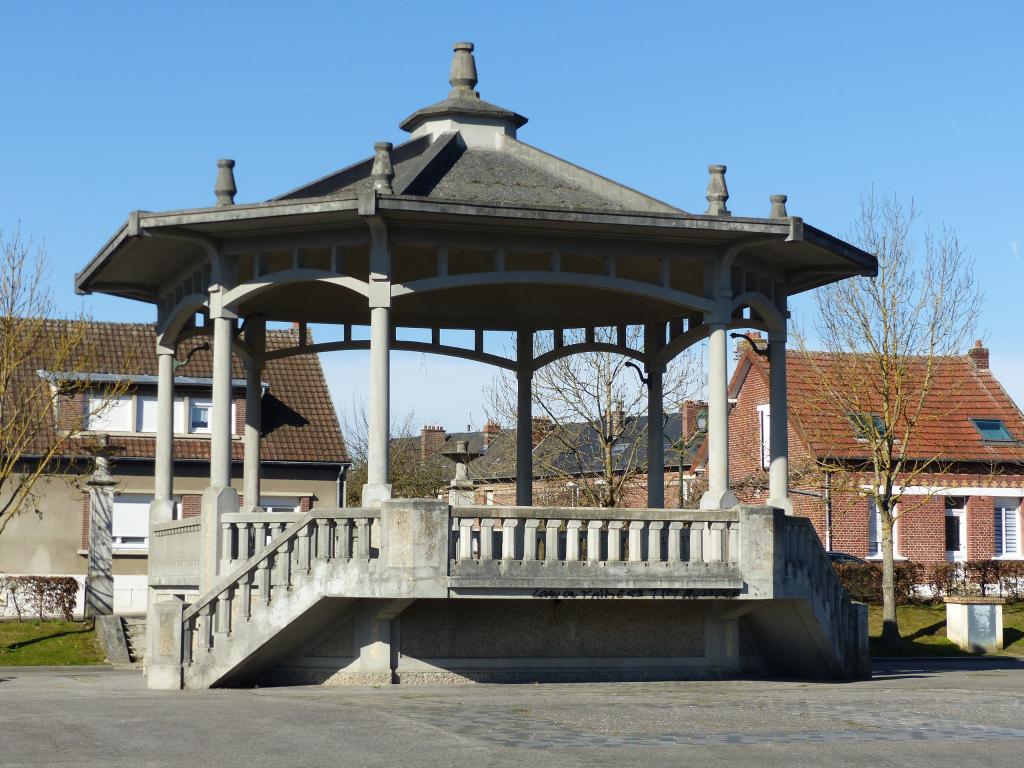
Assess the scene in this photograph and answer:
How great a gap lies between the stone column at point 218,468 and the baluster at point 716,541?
5877 millimetres

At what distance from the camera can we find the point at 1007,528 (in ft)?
152

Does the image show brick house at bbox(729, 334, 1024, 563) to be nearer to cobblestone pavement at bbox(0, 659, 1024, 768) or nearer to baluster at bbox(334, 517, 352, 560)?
cobblestone pavement at bbox(0, 659, 1024, 768)

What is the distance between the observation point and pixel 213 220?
1870cm

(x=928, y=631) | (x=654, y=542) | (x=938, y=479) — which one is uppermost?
(x=938, y=479)

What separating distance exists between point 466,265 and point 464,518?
631 centimetres

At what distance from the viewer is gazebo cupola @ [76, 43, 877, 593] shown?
18.7 meters

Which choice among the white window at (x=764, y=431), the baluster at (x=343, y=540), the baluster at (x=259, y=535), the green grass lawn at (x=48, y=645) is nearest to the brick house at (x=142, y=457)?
the green grass lawn at (x=48, y=645)

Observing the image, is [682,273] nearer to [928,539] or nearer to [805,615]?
[805,615]

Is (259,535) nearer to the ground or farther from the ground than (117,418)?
nearer to the ground

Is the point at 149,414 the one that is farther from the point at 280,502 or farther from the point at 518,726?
the point at 518,726

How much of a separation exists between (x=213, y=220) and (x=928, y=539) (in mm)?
31205

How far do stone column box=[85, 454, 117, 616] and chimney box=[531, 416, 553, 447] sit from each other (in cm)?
1131

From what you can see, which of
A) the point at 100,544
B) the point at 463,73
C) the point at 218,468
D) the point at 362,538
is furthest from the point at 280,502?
the point at 362,538

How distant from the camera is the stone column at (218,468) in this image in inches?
749
